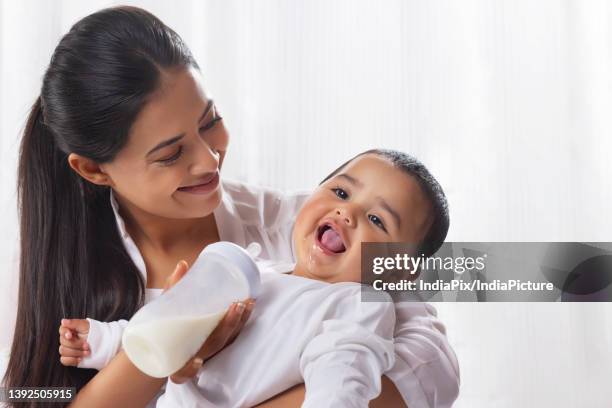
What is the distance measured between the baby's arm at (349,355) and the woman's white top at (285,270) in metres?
0.06

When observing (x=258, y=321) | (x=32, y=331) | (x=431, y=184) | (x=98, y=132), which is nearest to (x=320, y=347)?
(x=258, y=321)

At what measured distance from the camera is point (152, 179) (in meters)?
1.05

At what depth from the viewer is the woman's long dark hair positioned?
3.46 ft

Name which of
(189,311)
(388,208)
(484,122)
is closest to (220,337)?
(189,311)

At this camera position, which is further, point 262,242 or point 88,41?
point 262,242

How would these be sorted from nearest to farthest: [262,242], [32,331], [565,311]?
[32,331] < [262,242] < [565,311]

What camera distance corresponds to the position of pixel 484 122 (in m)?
1.66

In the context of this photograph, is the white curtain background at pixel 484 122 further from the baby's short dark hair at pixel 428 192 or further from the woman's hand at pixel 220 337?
the woman's hand at pixel 220 337

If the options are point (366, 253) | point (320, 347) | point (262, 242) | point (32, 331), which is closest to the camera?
point (320, 347)

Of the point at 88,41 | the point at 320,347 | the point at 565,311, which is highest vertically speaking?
the point at 88,41

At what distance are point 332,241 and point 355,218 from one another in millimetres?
42

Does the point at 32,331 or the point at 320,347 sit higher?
the point at 320,347

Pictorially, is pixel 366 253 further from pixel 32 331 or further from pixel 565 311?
pixel 565 311

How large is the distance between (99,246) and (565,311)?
0.99m
